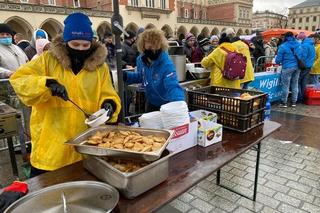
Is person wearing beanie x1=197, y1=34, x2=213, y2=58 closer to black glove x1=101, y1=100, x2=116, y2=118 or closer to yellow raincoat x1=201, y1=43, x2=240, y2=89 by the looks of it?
yellow raincoat x1=201, y1=43, x2=240, y2=89

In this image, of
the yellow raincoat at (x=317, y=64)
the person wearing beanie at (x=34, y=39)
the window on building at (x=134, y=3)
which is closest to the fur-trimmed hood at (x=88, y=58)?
the person wearing beanie at (x=34, y=39)

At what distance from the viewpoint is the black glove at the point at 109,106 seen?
1.87 m

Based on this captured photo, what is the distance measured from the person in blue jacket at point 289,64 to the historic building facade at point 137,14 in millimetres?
3683

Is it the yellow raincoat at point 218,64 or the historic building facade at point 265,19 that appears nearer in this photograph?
the yellow raincoat at point 218,64

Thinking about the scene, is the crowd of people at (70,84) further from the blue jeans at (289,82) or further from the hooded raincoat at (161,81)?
the blue jeans at (289,82)

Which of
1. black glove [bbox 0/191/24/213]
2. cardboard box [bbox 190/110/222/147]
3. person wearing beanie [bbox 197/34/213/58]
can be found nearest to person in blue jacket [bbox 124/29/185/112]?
cardboard box [bbox 190/110/222/147]

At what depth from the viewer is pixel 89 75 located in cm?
189

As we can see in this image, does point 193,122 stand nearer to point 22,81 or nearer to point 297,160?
point 22,81

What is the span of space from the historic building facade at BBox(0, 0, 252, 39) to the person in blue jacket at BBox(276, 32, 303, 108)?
3.68 metres

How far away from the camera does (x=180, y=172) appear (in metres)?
1.71

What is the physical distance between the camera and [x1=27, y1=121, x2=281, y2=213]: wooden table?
1362 mm

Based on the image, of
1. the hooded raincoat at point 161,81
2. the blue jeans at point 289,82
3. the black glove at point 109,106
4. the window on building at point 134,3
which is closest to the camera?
the black glove at point 109,106

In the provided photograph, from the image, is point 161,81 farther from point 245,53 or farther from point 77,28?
point 245,53

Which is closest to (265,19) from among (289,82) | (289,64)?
(289,82)
